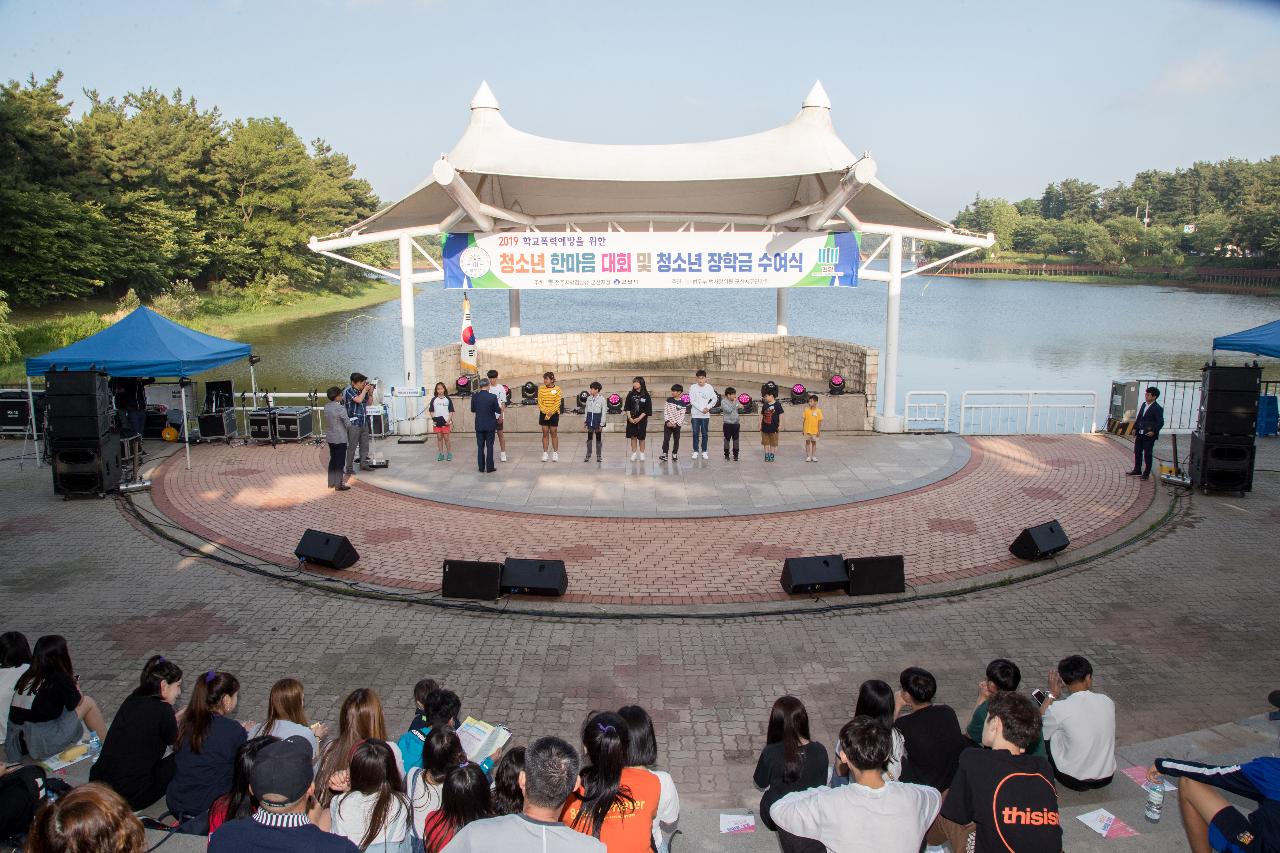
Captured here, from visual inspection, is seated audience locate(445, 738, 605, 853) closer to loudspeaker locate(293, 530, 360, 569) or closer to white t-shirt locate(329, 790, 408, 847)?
white t-shirt locate(329, 790, 408, 847)

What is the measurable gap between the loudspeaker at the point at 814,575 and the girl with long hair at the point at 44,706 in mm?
6495

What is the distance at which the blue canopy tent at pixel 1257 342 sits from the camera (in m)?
15.6

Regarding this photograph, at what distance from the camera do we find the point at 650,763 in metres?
4.72

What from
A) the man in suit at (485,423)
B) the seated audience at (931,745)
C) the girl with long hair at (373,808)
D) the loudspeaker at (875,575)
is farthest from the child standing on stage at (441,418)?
the seated audience at (931,745)

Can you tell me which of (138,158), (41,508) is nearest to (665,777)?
(41,508)

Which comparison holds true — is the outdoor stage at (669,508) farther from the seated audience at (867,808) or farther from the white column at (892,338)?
the seated audience at (867,808)

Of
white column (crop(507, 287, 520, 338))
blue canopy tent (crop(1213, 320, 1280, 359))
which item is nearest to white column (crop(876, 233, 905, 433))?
blue canopy tent (crop(1213, 320, 1280, 359))

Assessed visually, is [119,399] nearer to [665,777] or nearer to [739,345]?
[739,345]

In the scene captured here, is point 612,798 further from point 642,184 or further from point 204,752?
point 642,184

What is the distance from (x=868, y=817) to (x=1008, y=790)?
690 millimetres

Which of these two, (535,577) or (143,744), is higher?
(143,744)

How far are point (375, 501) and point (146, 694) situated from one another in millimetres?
8209

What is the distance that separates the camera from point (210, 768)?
17.0ft

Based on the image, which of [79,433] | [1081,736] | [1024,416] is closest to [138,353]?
[79,433]
